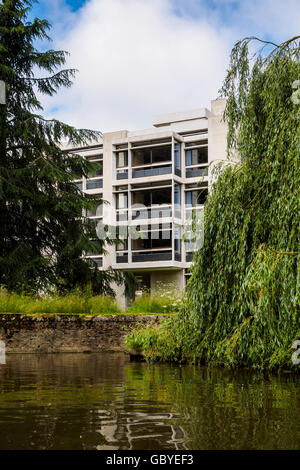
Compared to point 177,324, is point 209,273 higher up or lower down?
higher up

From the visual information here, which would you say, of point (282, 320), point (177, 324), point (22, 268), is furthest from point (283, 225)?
point (22, 268)

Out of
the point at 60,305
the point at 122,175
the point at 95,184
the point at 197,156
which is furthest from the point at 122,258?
the point at 60,305

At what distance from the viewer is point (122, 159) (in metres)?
54.1

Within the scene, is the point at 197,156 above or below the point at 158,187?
above

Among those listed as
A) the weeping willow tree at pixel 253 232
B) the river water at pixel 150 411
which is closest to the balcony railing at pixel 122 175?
the weeping willow tree at pixel 253 232

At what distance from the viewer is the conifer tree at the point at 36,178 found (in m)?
22.3

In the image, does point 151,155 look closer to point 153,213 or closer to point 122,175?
point 122,175

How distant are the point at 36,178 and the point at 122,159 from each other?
31.3 m

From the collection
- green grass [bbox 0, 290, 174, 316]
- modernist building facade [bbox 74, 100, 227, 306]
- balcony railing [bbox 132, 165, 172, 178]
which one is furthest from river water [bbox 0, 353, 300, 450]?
balcony railing [bbox 132, 165, 172, 178]

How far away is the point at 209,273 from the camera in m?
11.2

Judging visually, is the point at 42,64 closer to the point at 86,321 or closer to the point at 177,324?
the point at 86,321

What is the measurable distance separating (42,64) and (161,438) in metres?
22.2

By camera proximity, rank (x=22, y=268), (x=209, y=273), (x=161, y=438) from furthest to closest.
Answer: (x=22, y=268) < (x=209, y=273) < (x=161, y=438)

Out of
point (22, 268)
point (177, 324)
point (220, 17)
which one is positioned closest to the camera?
point (220, 17)
